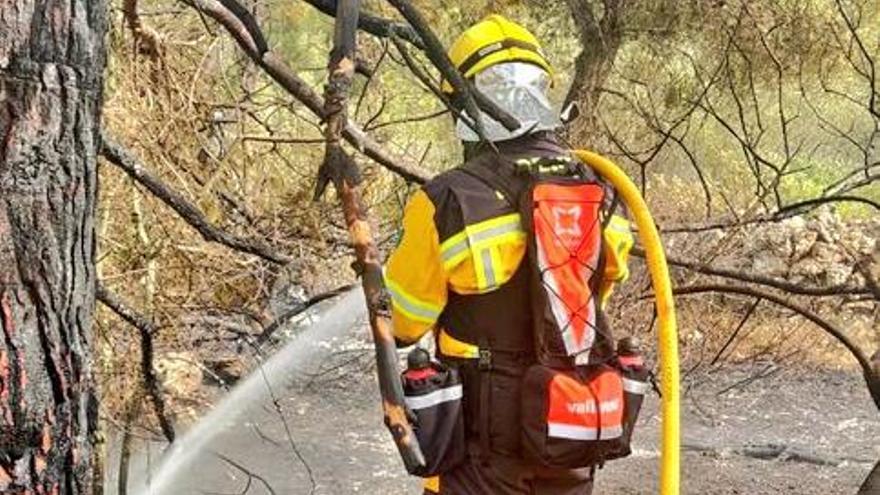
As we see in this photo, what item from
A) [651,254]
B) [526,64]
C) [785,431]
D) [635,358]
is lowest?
[785,431]

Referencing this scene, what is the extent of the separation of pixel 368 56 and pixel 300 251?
995 mm

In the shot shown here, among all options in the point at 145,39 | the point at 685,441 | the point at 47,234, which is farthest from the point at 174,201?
the point at 685,441

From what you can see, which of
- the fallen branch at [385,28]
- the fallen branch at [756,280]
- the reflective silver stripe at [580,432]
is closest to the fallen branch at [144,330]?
the reflective silver stripe at [580,432]

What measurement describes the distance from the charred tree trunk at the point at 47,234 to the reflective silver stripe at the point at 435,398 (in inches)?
43.1

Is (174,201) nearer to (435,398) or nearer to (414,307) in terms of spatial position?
(414,307)

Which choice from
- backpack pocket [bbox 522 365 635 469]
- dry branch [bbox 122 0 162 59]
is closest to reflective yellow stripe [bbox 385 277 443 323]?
backpack pocket [bbox 522 365 635 469]

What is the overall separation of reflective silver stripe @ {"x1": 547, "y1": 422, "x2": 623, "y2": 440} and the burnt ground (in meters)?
3.65

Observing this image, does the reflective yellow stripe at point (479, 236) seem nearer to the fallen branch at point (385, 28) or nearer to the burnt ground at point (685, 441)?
the fallen branch at point (385, 28)

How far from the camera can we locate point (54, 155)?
3.94 feet

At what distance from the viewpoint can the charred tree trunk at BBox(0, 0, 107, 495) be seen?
3.82ft

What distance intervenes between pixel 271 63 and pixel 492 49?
1.21 meters

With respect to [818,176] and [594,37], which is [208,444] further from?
[818,176]

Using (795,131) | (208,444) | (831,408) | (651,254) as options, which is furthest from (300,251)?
(831,408)

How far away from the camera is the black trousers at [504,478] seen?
2.45 metres
